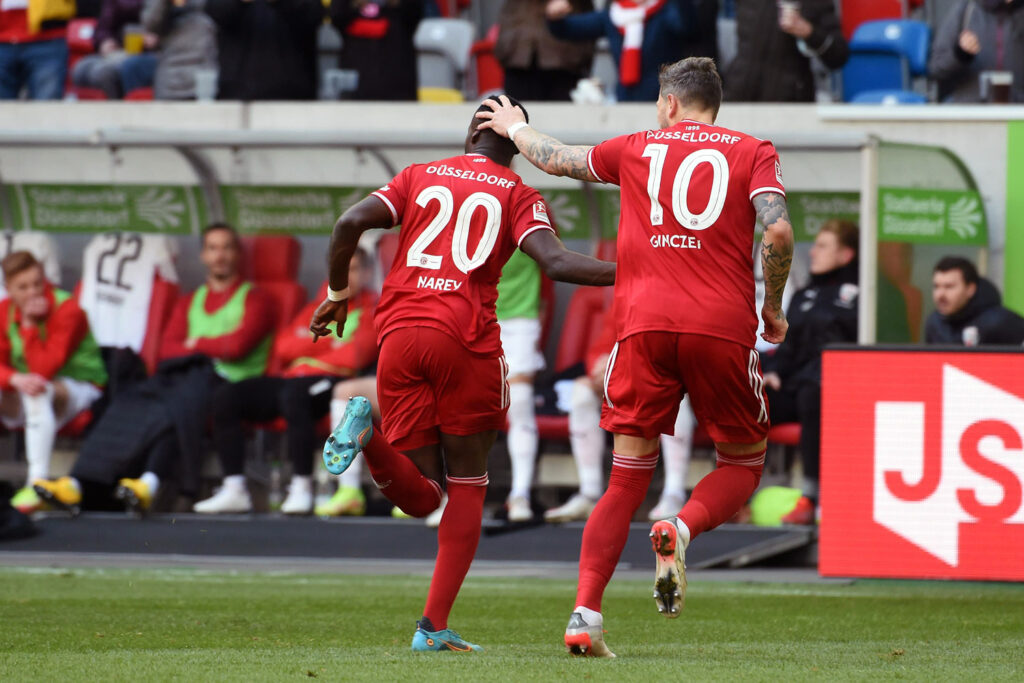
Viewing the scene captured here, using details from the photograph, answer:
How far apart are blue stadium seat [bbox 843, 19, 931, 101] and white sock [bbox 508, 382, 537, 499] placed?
367cm

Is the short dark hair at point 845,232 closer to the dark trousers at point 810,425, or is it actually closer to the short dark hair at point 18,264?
the dark trousers at point 810,425

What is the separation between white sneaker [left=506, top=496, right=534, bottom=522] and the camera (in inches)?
427

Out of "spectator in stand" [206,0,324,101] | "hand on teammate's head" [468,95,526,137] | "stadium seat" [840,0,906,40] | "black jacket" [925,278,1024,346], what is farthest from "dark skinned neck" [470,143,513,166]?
"stadium seat" [840,0,906,40]

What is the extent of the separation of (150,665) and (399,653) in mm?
803

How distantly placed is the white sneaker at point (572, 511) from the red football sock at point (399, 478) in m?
5.10

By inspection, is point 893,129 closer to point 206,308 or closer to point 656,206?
point 206,308

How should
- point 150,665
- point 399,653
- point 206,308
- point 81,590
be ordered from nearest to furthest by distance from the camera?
point 150,665 < point 399,653 < point 81,590 < point 206,308

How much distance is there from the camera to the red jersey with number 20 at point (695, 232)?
17.3ft

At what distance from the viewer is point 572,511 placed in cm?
1086

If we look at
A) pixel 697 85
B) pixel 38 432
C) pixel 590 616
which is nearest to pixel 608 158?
pixel 697 85

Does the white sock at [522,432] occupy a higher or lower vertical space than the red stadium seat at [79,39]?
lower

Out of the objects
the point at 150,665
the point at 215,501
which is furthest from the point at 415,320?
the point at 215,501

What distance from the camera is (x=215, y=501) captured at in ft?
37.5

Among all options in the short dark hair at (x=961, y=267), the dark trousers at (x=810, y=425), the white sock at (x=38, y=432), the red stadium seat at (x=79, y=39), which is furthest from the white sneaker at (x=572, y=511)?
the red stadium seat at (x=79, y=39)
